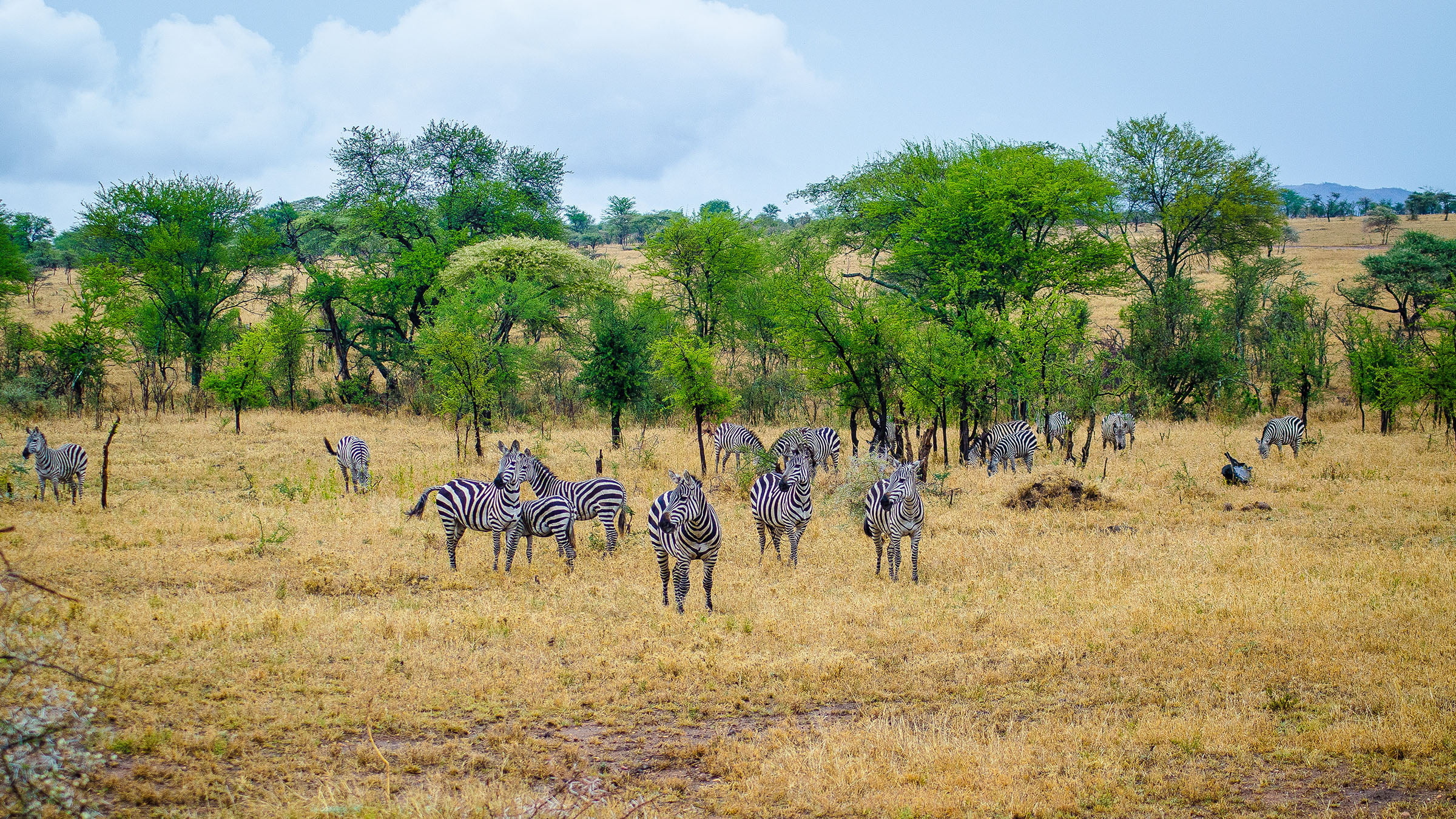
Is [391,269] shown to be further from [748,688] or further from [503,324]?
[748,688]

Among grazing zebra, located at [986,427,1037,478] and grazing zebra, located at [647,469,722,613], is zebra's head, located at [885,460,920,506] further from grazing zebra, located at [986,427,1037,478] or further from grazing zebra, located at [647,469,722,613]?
grazing zebra, located at [986,427,1037,478]

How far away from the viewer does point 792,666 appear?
968cm

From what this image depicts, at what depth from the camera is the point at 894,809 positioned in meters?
6.64

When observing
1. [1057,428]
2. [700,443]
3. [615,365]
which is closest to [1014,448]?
[1057,428]

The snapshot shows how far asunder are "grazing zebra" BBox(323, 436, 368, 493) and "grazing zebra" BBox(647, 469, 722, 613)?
38.8 feet

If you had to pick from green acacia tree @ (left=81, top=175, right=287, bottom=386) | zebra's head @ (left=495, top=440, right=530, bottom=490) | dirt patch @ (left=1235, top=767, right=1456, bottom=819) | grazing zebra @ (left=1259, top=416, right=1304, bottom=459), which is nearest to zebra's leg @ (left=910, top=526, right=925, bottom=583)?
dirt patch @ (left=1235, top=767, right=1456, bottom=819)

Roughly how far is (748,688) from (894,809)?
112 inches

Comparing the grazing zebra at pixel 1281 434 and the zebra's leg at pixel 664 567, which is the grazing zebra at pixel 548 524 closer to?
the zebra's leg at pixel 664 567

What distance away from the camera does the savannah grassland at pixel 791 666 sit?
6.99 meters

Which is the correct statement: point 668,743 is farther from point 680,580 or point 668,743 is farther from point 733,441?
point 733,441

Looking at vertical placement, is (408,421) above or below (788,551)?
above

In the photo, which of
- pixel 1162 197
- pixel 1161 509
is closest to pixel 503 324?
pixel 1161 509

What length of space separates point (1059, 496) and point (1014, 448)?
5228mm

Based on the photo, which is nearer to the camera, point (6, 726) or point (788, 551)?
point (6, 726)
